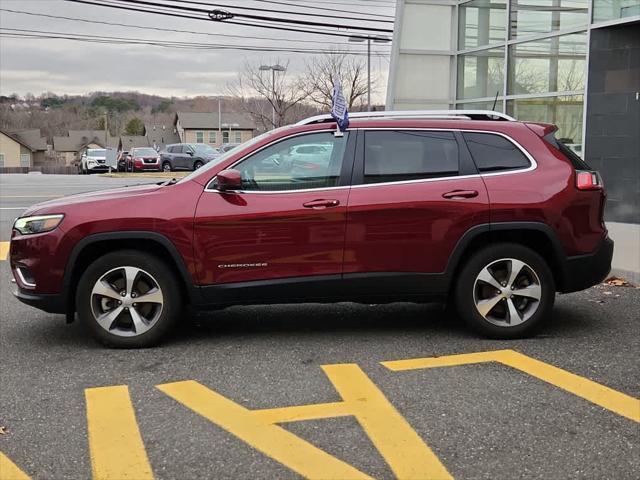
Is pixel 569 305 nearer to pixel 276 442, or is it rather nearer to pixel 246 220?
pixel 246 220

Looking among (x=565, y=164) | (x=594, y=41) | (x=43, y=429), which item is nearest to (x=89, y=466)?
(x=43, y=429)

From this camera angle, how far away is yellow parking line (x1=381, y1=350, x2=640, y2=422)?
401cm

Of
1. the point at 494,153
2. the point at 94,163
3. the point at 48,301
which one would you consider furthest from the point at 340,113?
the point at 94,163

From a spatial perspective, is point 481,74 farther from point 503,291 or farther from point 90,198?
point 90,198

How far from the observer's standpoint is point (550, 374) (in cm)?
455

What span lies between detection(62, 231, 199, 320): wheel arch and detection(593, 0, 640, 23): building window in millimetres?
9558

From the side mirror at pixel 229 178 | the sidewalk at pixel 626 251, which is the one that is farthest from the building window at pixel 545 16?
the side mirror at pixel 229 178

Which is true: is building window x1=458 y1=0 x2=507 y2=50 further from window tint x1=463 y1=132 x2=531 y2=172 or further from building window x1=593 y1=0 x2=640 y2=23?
window tint x1=463 y1=132 x2=531 y2=172

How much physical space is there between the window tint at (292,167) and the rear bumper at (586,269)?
1918mm

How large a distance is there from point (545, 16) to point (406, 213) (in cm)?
1010

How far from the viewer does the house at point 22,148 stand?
3668 inches

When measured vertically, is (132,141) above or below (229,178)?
above

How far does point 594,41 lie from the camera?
11961 millimetres

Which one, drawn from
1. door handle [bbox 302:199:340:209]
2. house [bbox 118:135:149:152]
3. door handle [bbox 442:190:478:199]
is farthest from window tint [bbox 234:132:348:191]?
house [bbox 118:135:149:152]
